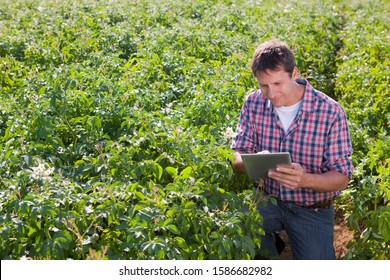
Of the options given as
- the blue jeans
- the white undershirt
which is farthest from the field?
the white undershirt

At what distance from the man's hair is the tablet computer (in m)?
0.47

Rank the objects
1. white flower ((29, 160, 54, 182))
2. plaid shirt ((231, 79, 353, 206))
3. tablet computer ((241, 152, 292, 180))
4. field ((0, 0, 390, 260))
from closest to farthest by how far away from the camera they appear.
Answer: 1. field ((0, 0, 390, 260))
2. white flower ((29, 160, 54, 182))
3. tablet computer ((241, 152, 292, 180))
4. plaid shirt ((231, 79, 353, 206))

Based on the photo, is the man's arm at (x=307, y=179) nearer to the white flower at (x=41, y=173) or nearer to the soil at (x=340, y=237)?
the soil at (x=340, y=237)

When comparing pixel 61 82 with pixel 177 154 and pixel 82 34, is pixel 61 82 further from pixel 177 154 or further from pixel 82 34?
pixel 82 34

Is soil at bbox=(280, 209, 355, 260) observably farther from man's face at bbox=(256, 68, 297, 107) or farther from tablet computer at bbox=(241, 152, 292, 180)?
man's face at bbox=(256, 68, 297, 107)

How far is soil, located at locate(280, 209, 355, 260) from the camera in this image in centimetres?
471

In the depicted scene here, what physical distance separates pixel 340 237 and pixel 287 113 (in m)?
1.26

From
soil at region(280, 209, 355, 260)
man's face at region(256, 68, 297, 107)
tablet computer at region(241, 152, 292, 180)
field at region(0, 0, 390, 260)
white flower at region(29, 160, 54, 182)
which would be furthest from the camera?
soil at region(280, 209, 355, 260)

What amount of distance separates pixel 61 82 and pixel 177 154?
5.07 feet

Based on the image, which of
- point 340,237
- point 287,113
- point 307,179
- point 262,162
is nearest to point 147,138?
point 262,162

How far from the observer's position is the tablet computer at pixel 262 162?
370 cm

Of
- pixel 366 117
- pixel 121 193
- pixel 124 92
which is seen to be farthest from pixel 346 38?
pixel 121 193

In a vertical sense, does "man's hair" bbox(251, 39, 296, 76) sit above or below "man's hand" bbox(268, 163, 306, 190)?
above

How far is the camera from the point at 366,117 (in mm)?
5762
